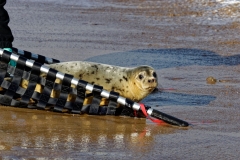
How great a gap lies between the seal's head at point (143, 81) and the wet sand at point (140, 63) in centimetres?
20

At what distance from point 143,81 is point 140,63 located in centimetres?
240

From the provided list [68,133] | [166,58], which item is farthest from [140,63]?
[68,133]

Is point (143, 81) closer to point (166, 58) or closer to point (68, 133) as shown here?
point (68, 133)

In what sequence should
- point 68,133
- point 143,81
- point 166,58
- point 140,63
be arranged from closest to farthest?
point 68,133 < point 143,81 < point 140,63 < point 166,58

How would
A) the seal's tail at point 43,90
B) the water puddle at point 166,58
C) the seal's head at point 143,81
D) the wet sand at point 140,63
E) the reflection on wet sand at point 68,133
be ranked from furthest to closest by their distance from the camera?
the water puddle at point 166,58, the seal's head at point 143,81, the seal's tail at point 43,90, the wet sand at point 140,63, the reflection on wet sand at point 68,133

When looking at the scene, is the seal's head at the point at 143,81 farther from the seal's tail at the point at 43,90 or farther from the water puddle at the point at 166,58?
the water puddle at the point at 166,58

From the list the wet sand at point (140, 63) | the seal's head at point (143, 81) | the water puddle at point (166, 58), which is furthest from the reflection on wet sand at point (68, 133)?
the water puddle at point (166, 58)

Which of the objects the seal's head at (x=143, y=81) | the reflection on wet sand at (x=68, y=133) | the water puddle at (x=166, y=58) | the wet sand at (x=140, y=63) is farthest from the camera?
the water puddle at (x=166, y=58)

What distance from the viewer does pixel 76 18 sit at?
1145cm

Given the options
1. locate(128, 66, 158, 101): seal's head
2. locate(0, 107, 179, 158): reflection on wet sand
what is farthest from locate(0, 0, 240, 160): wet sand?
locate(128, 66, 158, 101): seal's head

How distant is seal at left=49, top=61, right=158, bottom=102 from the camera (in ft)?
16.9

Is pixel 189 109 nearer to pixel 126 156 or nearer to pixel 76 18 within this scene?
pixel 126 156

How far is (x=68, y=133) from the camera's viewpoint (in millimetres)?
4328

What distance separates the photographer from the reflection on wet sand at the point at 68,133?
3951mm
